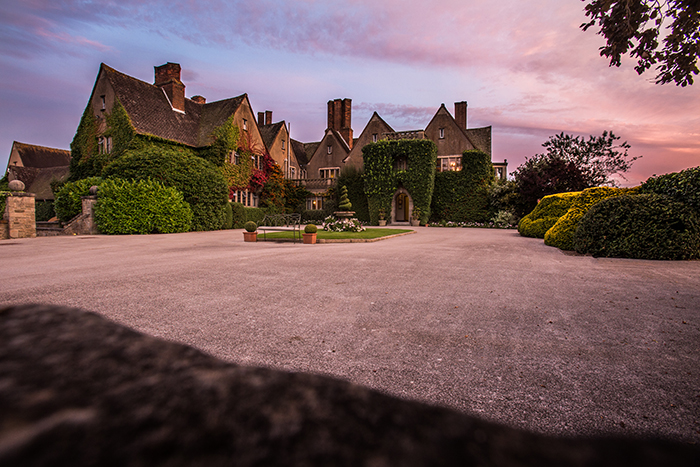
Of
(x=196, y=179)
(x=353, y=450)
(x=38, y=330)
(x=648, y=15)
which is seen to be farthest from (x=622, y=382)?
(x=196, y=179)

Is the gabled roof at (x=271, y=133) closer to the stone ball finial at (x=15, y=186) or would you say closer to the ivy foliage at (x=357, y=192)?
the ivy foliage at (x=357, y=192)

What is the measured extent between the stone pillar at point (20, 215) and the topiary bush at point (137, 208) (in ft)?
8.16

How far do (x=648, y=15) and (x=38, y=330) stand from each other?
6.58 m

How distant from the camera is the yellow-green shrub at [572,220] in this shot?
11.2m

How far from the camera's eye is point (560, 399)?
97.8 inches

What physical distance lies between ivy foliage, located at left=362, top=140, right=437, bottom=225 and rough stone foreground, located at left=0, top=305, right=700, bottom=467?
31.4m

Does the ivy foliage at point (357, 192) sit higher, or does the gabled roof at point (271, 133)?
the gabled roof at point (271, 133)

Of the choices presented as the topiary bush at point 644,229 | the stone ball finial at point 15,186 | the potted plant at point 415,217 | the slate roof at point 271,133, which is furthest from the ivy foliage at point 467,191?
the stone ball finial at point 15,186

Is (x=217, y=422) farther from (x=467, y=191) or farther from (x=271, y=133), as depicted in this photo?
(x=271, y=133)

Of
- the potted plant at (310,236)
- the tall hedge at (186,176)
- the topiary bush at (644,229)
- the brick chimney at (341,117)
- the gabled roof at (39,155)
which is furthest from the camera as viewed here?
the gabled roof at (39,155)

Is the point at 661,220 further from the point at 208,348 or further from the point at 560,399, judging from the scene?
the point at 208,348

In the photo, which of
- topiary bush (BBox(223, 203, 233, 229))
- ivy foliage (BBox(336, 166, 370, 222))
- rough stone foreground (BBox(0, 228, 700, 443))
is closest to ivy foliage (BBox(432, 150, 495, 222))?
ivy foliage (BBox(336, 166, 370, 222))

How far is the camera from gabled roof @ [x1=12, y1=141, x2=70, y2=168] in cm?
4328

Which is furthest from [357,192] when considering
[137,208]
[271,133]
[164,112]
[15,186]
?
[15,186]
